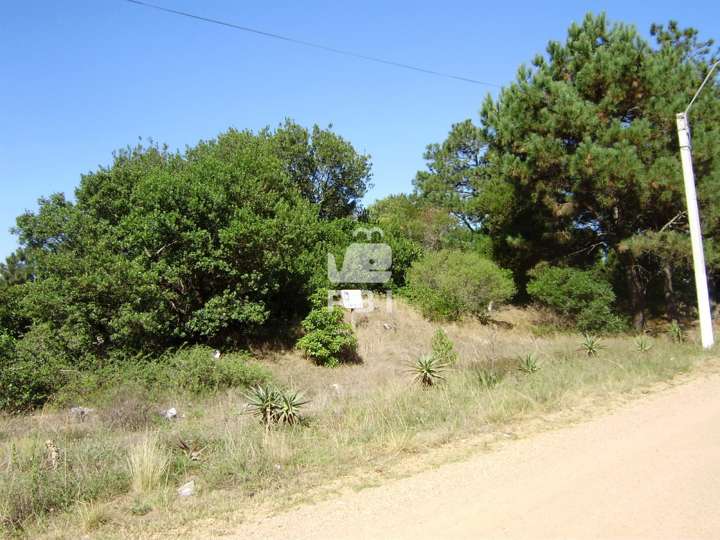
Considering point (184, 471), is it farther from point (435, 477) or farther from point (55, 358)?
point (55, 358)

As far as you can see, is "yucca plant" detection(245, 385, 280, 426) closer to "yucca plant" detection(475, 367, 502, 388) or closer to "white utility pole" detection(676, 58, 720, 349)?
"yucca plant" detection(475, 367, 502, 388)

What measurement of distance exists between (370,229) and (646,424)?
20.8 meters

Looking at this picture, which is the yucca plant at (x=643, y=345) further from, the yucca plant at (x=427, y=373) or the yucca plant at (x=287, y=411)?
the yucca plant at (x=287, y=411)

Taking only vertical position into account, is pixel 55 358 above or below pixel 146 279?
below

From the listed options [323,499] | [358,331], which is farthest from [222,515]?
[358,331]

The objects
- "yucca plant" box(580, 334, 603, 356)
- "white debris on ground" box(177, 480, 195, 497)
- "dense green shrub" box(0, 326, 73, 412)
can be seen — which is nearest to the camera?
"white debris on ground" box(177, 480, 195, 497)

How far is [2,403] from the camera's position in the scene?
13.0 m

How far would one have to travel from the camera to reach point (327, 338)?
17.9 m

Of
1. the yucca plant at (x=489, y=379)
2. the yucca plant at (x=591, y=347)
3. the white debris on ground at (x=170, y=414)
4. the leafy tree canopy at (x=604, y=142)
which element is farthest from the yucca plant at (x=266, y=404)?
the leafy tree canopy at (x=604, y=142)

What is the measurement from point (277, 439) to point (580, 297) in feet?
59.8

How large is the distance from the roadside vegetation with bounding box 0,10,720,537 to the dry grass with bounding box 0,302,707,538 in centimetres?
4

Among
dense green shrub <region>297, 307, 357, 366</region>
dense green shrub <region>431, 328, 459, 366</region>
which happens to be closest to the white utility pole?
dense green shrub <region>431, 328, 459, 366</region>

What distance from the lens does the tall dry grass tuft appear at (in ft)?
19.2

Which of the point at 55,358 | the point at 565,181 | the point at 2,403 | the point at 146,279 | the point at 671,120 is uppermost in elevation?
the point at 671,120
